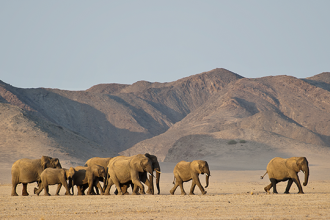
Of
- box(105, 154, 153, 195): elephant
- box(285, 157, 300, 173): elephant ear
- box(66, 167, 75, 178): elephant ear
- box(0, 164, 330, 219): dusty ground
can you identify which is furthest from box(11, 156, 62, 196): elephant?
box(285, 157, 300, 173): elephant ear

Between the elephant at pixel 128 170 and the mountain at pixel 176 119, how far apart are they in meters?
18.7

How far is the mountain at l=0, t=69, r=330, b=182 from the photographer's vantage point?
52750mm

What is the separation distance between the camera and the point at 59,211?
1390cm

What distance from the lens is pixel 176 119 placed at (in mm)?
143125

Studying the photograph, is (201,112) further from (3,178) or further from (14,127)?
(3,178)

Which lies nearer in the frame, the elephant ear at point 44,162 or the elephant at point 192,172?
the elephant at point 192,172

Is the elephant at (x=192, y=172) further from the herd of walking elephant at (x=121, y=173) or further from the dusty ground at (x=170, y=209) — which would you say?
the dusty ground at (x=170, y=209)

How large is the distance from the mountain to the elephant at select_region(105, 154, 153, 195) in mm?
18733

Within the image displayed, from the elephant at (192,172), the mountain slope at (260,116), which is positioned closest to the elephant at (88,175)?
the elephant at (192,172)

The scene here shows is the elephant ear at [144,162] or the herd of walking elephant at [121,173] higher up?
the elephant ear at [144,162]

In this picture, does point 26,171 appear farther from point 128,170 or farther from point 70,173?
point 128,170

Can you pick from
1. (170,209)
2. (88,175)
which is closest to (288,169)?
(170,209)

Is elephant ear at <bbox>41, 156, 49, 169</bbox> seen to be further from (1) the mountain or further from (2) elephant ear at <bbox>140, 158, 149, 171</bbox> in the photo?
(1) the mountain

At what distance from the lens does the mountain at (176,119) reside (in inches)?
2077
